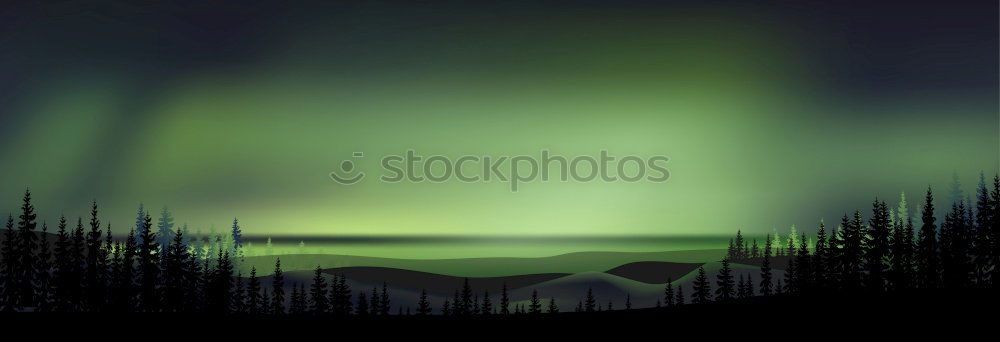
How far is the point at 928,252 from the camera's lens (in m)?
108

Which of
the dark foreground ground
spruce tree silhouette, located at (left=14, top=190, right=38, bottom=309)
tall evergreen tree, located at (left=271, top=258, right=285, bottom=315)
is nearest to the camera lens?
the dark foreground ground

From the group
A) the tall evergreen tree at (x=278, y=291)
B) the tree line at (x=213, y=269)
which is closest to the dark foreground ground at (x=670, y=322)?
the tree line at (x=213, y=269)

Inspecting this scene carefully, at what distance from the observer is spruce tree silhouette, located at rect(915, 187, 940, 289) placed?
10597 centimetres

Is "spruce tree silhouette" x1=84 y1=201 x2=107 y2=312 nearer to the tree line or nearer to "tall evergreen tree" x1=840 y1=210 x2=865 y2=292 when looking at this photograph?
the tree line

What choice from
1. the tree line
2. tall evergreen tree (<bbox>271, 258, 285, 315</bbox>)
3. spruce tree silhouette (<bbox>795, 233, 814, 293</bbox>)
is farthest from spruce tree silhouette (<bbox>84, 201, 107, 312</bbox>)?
spruce tree silhouette (<bbox>795, 233, 814, 293</bbox>)

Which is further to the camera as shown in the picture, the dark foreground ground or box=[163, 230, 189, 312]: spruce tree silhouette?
box=[163, 230, 189, 312]: spruce tree silhouette

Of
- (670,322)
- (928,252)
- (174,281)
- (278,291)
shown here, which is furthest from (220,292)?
(928,252)

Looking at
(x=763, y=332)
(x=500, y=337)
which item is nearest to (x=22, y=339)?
(x=500, y=337)

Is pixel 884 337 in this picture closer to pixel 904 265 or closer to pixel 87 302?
pixel 904 265

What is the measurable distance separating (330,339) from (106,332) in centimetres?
1268

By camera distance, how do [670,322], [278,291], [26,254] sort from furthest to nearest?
[278,291] → [26,254] → [670,322]

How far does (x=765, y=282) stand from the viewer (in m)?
124

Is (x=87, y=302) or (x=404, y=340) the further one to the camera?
(x=87, y=302)

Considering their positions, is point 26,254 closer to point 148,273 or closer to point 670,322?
point 148,273
